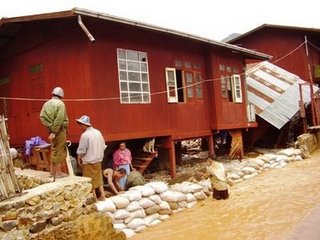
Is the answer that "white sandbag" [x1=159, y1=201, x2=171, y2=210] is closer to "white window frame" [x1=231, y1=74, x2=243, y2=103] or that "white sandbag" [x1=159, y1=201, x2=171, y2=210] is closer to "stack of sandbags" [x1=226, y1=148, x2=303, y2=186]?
"stack of sandbags" [x1=226, y1=148, x2=303, y2=186]

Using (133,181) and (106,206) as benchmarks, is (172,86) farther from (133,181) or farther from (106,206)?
(106,206)

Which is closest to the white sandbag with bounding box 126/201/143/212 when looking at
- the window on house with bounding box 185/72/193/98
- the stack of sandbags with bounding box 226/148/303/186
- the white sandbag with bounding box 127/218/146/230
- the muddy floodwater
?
the white sandbag with bounding box 127/218/146/230

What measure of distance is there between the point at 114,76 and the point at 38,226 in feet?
15.3

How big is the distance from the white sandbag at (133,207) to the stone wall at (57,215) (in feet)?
2.08

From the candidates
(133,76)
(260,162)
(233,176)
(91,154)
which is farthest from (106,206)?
(260,162)

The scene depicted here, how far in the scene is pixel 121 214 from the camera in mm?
6863

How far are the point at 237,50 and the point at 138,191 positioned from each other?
25.8ft

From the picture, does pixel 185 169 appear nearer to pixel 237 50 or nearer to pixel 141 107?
pixel 141 107

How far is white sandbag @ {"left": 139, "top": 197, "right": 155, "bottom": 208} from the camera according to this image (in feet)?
24.1

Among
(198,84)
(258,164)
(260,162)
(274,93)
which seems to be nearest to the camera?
(258,164)

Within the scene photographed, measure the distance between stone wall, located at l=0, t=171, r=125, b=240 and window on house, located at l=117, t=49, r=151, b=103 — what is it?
11.7ft

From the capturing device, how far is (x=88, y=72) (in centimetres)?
862

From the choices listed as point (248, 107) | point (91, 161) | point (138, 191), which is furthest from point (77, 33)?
point (248, 107)

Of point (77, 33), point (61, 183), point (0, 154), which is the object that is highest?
point (77, 33)
